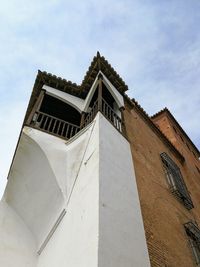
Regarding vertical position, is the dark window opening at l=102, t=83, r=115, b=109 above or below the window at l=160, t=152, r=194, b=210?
above

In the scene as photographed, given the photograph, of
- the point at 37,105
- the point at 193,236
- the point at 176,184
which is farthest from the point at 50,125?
the point at 193,236

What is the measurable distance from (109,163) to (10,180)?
300cm

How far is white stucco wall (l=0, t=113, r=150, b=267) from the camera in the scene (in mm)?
3646

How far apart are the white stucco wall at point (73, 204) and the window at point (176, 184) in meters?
2.88

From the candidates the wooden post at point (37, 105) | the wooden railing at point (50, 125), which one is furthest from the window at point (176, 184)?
the wooden post at point (37, 105)

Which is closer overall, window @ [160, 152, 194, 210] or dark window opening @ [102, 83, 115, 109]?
window @ [160, 152, 194, 210]

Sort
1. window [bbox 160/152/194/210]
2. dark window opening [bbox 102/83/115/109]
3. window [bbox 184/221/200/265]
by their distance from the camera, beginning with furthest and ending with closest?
dark window opening [bbox 102/83/115/109], window [bbox 160/152/194/210], window [bbox 184/221/200/265]

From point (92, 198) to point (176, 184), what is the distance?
5322 millimetres

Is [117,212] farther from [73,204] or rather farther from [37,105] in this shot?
[37,105]

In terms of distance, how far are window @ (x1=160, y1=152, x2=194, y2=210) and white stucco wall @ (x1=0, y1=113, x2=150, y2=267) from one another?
2876 mm

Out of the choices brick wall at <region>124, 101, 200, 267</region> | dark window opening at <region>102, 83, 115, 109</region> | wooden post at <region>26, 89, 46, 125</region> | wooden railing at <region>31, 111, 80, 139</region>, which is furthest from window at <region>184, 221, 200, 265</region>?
wooden post at <region>26, 89, 46, 125</region>

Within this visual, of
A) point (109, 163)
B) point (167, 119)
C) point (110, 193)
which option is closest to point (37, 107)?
point (109, 163)

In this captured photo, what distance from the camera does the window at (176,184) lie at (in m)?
7.94

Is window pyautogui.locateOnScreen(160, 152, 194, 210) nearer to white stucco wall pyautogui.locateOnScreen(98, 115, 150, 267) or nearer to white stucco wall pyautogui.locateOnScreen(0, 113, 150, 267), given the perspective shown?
white stucco wall pyautogui.locateOnScreen(0, 113, 150, 267)
